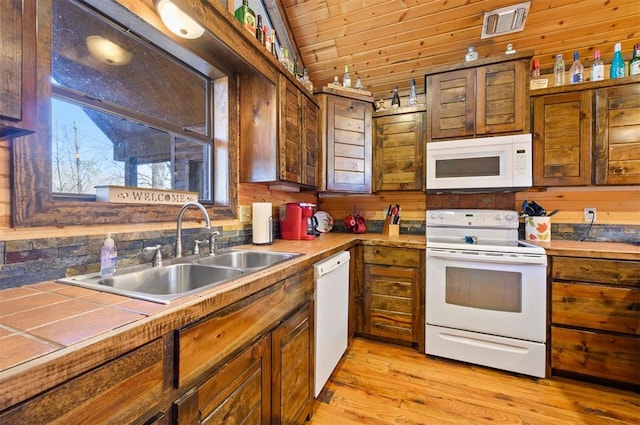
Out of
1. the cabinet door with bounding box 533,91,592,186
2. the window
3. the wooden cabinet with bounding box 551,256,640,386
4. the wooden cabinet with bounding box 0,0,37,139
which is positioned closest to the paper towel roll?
the window

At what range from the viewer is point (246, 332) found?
37.9 inches

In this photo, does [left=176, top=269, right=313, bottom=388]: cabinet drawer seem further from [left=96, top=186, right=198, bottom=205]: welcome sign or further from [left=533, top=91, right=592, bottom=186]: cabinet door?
[left=533, top=91, right=592, bottom=186]: cabinet door

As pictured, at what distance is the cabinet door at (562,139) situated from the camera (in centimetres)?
200

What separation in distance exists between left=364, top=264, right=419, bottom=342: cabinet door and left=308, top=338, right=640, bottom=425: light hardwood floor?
0.25 metres

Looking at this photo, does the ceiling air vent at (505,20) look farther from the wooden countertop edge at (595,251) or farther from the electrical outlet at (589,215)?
the wooden countertop edge at (595,251)

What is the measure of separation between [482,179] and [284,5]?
226 centimetres

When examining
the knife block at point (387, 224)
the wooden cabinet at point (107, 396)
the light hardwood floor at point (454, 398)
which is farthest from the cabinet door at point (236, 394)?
the knife block at point (387, 224)

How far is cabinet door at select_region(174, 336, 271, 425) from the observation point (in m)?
0.75

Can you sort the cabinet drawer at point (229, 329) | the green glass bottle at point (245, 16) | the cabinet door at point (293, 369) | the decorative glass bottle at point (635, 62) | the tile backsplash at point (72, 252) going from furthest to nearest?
the decorative glass bottle at point (635, 62), the green glass bottle at point (245, 16), the cabinet door at point (293, 369), the tile backsplash at point (72, 252), the cabinet drawer at point (229, 329)

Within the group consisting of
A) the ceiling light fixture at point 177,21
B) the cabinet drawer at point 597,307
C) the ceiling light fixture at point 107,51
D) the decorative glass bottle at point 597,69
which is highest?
the decorative glass bottle at point 597,69

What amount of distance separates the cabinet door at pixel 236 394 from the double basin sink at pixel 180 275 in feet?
0.88

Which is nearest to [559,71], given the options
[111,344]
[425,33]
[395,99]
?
[425,33]

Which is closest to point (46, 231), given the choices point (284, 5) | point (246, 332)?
point (246, 332)

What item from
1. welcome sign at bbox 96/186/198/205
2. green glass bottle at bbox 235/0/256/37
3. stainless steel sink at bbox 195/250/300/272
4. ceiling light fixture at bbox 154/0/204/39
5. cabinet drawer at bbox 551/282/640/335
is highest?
green glass bottle at bbox 235/0/256/37
